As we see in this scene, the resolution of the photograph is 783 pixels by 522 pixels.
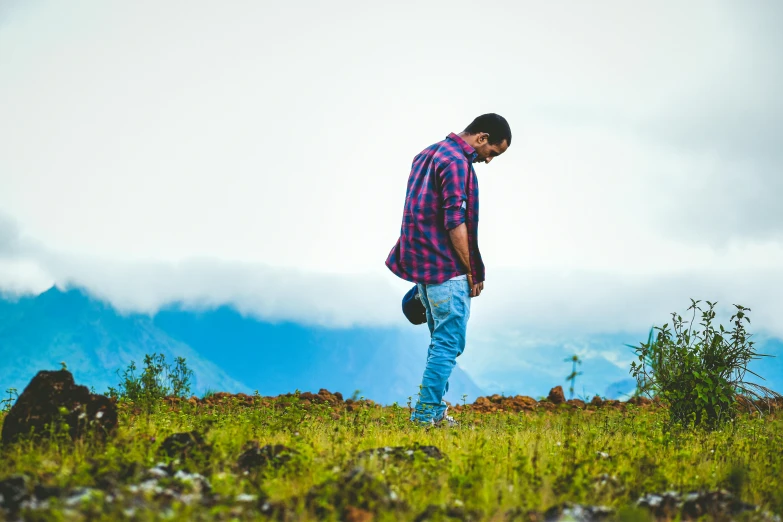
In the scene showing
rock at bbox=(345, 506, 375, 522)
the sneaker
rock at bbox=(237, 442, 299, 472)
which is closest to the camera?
rock at bbox=(345, 506, 375, 522)

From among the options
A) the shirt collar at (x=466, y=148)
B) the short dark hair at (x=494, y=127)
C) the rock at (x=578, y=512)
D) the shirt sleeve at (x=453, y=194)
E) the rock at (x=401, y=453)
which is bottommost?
the rock at (x=578, y=512)

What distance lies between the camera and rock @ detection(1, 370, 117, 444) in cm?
491

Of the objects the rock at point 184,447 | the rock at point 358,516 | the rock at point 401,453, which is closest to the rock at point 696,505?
the rock at point 401,453

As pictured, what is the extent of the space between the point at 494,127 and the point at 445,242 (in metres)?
1.23

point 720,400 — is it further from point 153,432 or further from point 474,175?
point 153,432

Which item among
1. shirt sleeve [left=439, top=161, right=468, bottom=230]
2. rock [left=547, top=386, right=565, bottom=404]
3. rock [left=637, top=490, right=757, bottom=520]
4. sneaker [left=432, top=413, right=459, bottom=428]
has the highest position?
shirt sleeve [left=439, top=161, right=468, bottom=230]

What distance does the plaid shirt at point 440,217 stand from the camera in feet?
20.8

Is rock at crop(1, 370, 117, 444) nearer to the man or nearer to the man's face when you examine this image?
the man

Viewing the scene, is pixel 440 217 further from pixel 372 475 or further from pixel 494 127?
pixel 372 475

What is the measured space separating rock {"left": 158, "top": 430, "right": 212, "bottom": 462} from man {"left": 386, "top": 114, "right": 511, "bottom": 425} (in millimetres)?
2562

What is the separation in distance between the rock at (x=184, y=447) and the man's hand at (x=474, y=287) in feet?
9.58

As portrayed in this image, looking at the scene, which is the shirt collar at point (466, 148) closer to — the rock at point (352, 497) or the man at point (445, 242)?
the man at point (445, 242)

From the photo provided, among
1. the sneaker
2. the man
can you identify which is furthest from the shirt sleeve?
the sneaker

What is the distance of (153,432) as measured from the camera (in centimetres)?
555
